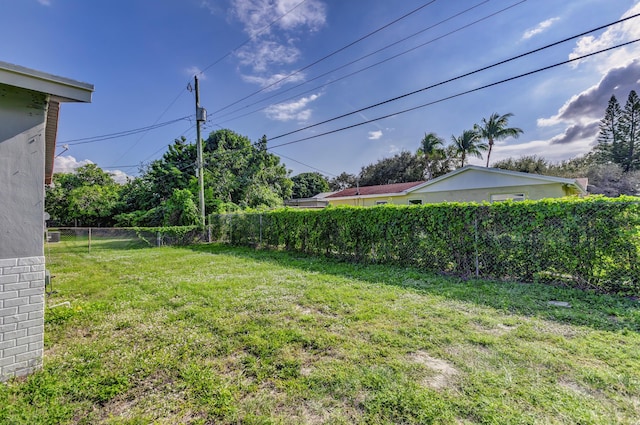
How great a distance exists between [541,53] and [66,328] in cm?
989

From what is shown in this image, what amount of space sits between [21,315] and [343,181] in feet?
138

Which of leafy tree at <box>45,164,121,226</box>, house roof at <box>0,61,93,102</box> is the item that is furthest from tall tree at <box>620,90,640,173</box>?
leafy tree at <box>45,164,121,226</box>

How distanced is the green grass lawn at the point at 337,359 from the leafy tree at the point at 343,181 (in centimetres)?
3776

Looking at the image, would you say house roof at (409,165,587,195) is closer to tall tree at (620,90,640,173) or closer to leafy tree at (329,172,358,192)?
tall tree at (620,90,640,173)

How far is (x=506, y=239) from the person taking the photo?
5.79 metres

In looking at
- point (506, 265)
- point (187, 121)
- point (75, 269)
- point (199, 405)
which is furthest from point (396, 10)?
point (187, 121)

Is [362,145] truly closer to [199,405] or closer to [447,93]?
[447,93]

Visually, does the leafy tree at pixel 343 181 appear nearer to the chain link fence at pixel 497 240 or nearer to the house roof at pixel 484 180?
the house roof at pixel 484 180

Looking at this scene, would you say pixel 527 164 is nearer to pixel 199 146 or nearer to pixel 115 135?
pixel 199 146

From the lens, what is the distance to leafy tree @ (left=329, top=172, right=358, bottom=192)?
1667 inches

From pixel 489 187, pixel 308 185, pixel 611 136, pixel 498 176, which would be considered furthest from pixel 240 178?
pixel 611 136

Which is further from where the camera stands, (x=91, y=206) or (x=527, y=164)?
(x=527, y=164)

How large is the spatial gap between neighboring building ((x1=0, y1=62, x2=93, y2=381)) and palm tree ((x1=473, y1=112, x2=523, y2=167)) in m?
27.8

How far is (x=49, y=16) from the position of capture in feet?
23.0
